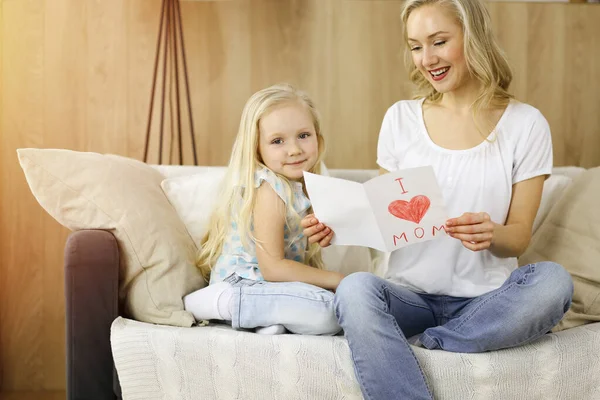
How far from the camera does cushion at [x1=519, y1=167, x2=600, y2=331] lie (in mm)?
1626

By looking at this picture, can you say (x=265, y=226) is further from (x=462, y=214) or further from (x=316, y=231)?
(x=462, y=214)

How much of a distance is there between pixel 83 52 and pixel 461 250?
63.7 inches

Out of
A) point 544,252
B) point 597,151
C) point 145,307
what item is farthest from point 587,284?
point 597,151

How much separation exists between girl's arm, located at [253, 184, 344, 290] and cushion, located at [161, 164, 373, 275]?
24cm

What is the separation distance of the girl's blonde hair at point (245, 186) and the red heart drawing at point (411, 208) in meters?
0.30

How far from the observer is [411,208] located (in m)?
1.46

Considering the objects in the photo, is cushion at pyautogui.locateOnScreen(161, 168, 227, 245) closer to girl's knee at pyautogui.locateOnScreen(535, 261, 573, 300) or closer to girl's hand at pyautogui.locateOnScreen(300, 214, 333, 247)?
girl's hand at pyautogui.locateOnScreen(300, 214, 333, 247)

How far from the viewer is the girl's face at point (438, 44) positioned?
164 centimetres

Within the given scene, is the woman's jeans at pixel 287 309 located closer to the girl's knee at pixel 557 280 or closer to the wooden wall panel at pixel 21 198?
the girl's knee at pixel 557 280

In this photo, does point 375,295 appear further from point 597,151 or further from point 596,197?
point 597,151

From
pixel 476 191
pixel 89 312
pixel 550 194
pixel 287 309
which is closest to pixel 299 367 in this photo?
pixel 287 309

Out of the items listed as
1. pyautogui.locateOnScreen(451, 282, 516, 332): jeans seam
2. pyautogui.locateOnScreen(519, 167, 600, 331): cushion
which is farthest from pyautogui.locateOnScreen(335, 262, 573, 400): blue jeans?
pyautogui.locateOnScreen(519, 167, 600, 331): cushion

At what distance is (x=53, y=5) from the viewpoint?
2.53 metres

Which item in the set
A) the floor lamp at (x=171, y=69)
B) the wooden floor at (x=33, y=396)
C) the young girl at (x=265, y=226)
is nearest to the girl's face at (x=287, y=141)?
the young girl at (x=265, y=226)
